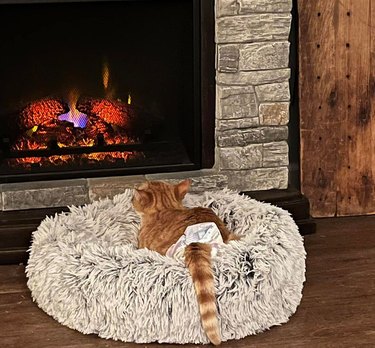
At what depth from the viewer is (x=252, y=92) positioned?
2.62 meters

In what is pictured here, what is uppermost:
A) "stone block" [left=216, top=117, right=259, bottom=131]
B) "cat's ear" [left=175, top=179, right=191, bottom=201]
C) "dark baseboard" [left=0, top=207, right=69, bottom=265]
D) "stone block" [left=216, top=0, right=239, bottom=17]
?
"stone block" [left=216, top=0, right=239, bottom=17]

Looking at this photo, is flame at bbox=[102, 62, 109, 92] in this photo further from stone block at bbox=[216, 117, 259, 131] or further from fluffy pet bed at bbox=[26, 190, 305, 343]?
fluffy pet bed at bbox=[26, 190, 305, 343]

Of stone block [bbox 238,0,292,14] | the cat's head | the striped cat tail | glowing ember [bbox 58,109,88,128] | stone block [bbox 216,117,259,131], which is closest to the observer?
the striped cat tail

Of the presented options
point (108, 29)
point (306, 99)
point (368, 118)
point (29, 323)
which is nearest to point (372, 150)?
point (368, 118)

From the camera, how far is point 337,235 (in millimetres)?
2799

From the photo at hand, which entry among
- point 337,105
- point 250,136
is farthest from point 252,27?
point 337,105

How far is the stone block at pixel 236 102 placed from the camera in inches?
103

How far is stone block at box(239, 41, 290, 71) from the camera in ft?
8.47

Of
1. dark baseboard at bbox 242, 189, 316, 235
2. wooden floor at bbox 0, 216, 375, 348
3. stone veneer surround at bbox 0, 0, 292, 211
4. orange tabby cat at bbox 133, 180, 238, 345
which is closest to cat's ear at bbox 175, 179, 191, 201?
orange tabby cat at bbox 133, 180, 238, 345

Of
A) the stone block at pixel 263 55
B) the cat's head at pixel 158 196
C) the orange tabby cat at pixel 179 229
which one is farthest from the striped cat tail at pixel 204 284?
the stone block at pixel 263 55

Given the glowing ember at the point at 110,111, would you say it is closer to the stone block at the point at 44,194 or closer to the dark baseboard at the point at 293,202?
the stone block at the point at 44,194

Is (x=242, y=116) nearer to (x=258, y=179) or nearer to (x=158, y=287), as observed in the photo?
(x=258, y=179)

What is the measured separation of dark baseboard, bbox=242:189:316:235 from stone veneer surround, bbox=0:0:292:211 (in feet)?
0.12

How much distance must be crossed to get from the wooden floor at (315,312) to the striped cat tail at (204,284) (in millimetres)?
90
